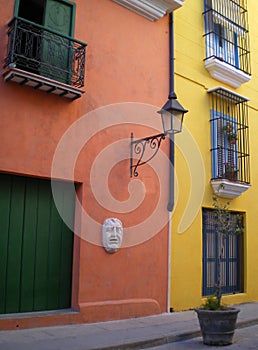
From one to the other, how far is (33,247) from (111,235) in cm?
137

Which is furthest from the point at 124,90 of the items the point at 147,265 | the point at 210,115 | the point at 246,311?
the point at 246,311

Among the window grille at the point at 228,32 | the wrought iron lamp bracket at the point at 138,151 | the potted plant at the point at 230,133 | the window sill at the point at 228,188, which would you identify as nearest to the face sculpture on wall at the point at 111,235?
the wrought iron lamp bracket at the point at 138,151

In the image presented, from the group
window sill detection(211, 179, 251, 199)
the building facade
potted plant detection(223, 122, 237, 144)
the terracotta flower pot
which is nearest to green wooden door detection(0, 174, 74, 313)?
the building facade

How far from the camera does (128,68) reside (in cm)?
838

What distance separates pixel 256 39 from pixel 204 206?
17.5 ft

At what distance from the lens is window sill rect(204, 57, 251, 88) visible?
Result: 32.7ft

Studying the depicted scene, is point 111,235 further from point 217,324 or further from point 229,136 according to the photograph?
point 229,136

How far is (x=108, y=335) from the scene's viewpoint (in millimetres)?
6355

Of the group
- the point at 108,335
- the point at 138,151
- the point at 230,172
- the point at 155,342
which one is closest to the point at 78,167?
the point at 138,151

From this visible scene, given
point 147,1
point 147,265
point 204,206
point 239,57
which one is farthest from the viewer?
point 239,57

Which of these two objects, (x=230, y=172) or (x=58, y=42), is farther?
(x=230, y=172)

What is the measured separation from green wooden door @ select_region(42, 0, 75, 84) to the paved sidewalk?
3925 mm

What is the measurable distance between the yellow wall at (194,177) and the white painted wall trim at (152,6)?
63 cm

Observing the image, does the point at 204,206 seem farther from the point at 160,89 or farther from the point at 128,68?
the point at 128,68
